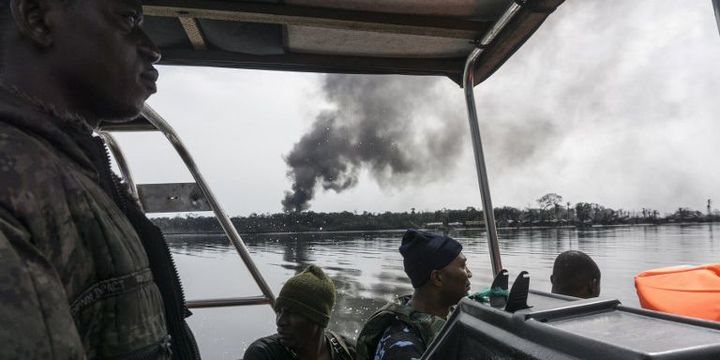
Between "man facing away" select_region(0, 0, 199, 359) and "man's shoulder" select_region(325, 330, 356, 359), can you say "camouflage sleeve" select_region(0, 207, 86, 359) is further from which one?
"man's shoulder" select_region(325, 330, 356, 359)

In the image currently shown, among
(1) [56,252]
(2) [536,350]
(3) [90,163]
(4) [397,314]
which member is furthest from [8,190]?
(4) [397,314]

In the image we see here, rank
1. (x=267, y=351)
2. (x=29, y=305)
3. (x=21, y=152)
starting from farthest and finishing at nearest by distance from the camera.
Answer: (x=267, y=351) < (x=21, y=152) < (x=29, y=305)

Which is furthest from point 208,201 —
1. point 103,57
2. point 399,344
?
point 103,57

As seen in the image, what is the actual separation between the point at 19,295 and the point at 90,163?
38cm

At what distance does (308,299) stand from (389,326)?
71cm

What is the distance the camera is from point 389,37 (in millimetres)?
2213

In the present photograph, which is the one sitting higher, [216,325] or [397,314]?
[397,314]

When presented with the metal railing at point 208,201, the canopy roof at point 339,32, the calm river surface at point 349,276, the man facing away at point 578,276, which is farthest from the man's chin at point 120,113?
the calm river surface at point 349,276

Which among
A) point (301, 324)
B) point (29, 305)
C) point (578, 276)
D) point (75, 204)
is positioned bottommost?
point (301, 324)

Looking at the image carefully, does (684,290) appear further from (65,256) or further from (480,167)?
(65,256)

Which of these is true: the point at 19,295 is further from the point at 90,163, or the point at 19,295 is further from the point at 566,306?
the point at 566,306

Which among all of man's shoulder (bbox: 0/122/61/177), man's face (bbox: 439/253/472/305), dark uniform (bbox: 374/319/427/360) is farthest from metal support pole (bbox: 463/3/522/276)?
man's shoulder (bbox: 0/122/61/177)

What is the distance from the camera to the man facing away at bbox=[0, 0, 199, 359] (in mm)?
553

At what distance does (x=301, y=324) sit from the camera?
2695mm
